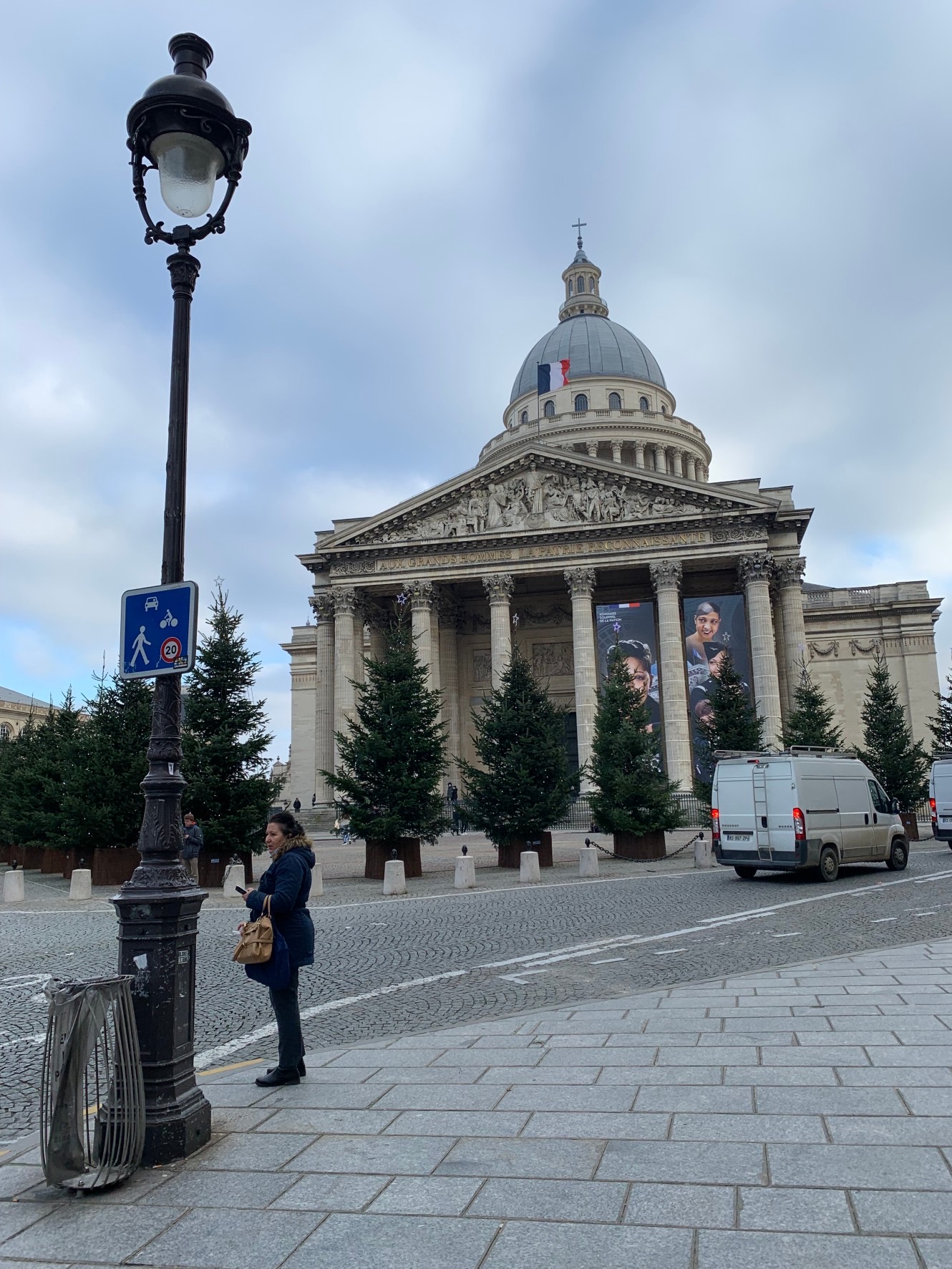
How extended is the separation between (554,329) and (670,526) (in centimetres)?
4480

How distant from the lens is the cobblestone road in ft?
27.5

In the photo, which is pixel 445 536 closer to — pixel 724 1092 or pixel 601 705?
pixel 601 705

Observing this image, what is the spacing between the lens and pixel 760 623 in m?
50.6

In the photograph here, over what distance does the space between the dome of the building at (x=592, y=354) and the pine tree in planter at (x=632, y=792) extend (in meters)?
58.9

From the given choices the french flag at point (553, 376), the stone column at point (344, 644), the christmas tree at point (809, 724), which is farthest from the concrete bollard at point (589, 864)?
the french flag at point (553, 376)

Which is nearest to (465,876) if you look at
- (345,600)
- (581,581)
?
(581,581)

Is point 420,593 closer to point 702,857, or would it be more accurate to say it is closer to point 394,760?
point 394,760

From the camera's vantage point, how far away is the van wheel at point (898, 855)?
21234mm

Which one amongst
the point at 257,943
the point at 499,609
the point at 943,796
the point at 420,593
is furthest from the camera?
the point at 420,593

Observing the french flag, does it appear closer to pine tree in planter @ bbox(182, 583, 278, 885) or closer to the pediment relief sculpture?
the pediment relief sculpture

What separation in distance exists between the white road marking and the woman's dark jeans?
116cm

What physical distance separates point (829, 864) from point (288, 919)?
1536cm

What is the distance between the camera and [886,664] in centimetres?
6241

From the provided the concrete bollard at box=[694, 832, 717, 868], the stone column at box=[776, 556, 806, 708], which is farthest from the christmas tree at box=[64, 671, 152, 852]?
the stone column at box=[776, 556, 806, 708]
